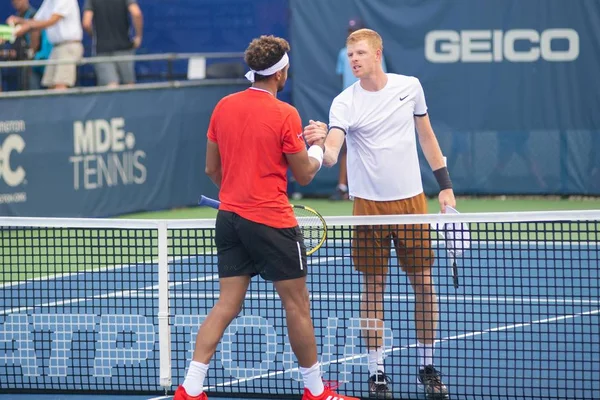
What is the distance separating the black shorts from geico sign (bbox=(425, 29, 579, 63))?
385 inches

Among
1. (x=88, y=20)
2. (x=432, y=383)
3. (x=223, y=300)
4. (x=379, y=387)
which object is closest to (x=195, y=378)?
(x=223, y=300)

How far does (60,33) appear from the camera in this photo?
14.2m

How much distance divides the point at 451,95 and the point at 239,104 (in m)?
9.91

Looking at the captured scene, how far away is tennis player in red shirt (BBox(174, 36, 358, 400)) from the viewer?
5645 millimetres

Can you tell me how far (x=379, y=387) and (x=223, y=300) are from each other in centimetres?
114

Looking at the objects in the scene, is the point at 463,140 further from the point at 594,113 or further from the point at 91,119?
the point at 91,119

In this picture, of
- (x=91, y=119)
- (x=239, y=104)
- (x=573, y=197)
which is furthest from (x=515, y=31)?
(x=239, y=104)

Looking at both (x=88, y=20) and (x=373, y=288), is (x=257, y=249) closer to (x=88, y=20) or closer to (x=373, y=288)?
(x=373, y=288)

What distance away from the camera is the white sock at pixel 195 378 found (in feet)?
18.8

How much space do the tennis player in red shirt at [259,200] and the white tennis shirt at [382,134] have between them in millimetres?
706

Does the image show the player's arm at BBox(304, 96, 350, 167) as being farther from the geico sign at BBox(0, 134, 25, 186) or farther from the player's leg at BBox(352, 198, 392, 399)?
the geico sign at BBox(0, 134, 25, 186)

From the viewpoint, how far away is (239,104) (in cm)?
567

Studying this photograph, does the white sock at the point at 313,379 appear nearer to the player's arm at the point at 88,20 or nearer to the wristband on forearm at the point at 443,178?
the wristband on forearm at the point at 443,178

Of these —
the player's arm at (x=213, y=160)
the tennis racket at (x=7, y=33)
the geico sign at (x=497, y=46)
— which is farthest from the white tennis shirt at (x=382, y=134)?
the geico sign at (x=497, y=46)
